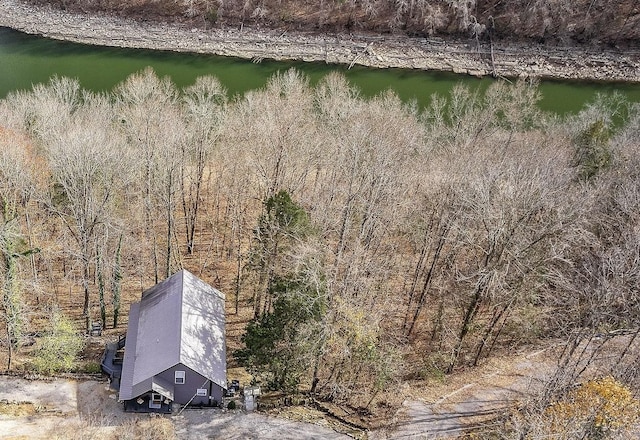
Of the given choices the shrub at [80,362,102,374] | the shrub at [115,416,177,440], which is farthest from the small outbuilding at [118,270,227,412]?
the shrub at [80,362,102,374]

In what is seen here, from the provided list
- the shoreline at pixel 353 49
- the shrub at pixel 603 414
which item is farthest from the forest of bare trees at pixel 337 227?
the shoreline at pixel 353 49

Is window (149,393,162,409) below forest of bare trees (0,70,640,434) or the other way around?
below

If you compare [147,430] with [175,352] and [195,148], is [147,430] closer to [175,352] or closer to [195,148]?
[175,352]

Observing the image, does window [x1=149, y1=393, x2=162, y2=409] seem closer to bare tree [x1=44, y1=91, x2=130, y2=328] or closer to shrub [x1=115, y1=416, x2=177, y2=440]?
shrub [x1=115, y1=416, x2=177, y2=440]

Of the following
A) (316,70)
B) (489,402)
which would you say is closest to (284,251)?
(489,402)

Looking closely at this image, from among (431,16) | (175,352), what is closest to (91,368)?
(175,352)

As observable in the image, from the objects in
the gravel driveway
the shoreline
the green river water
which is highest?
the shoreline

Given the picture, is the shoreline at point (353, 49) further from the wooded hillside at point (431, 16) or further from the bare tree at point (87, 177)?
the bare tree at point (87, 177)

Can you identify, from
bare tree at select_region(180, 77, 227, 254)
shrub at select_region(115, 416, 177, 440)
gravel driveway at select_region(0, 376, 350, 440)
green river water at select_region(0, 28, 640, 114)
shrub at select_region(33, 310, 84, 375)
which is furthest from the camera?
green river water at select_region(0, 28, 640, 114)
